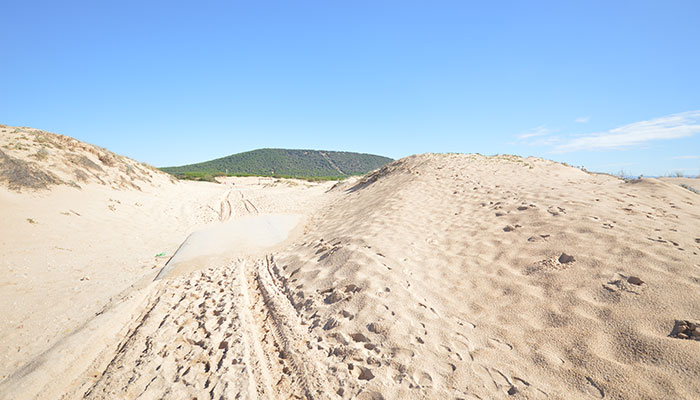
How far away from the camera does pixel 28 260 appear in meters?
5.41

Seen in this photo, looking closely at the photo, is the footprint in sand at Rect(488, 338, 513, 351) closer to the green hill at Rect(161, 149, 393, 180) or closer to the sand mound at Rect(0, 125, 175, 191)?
the sand mound at Rect(0, 125, 175, 191)

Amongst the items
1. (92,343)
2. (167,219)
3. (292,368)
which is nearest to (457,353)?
(292,368)

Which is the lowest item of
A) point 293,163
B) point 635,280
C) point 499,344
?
point 499,344

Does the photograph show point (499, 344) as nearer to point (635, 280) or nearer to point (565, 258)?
point (635, 280)

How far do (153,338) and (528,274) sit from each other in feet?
15.5

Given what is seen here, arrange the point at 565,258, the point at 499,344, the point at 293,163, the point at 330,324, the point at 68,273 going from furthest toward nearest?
the point at 293,163 < the point at 68,273 < the point at 565,258 < the point at 330,324 < the point at 499,344

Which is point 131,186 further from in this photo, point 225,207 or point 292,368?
point 292,368

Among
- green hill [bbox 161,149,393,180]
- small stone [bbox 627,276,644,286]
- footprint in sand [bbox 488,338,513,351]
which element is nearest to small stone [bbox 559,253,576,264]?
small stone [bbox 627,276,644,286]

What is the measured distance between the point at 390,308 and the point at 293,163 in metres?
94.7

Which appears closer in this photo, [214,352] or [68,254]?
[214,352]

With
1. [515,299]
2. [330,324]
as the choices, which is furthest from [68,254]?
[515,299]

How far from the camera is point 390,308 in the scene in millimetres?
3252

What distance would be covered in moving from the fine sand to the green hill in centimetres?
7626

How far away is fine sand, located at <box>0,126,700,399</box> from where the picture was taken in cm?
229
